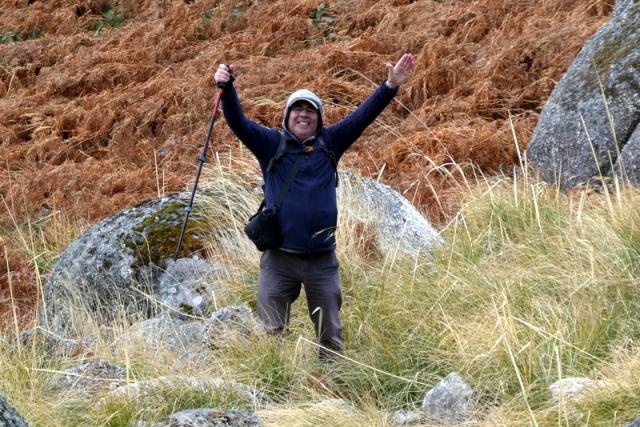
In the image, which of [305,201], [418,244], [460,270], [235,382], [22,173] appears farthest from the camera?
[22,173]

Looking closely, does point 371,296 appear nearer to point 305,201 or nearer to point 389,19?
point 305,201

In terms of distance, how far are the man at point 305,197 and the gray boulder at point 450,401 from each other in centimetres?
85

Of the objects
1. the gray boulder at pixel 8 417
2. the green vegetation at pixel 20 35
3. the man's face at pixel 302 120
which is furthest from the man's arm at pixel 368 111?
the green vegetation at pixel 20 35

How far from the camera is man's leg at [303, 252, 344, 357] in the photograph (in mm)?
6062

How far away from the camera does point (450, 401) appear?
512 centimetres

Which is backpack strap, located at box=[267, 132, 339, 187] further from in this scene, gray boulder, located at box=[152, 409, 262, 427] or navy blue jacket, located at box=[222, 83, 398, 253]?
gray boulder, located at box=[152, 409, 262, 427]

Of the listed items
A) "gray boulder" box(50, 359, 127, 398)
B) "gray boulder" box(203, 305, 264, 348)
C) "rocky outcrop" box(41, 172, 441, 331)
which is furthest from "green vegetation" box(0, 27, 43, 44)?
"gray boulder" box(50, 359, 127, 398)

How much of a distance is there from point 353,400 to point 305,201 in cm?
112

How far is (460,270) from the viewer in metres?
6.81

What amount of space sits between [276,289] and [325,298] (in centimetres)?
29

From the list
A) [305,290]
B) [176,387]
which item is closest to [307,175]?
[305,290]

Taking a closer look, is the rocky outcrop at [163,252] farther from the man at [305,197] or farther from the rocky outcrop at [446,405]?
the rocky outcrop at [446,405]

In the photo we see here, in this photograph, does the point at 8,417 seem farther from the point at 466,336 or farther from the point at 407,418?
the point at 466,336

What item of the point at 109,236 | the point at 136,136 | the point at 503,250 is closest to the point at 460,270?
the point at 503,250
